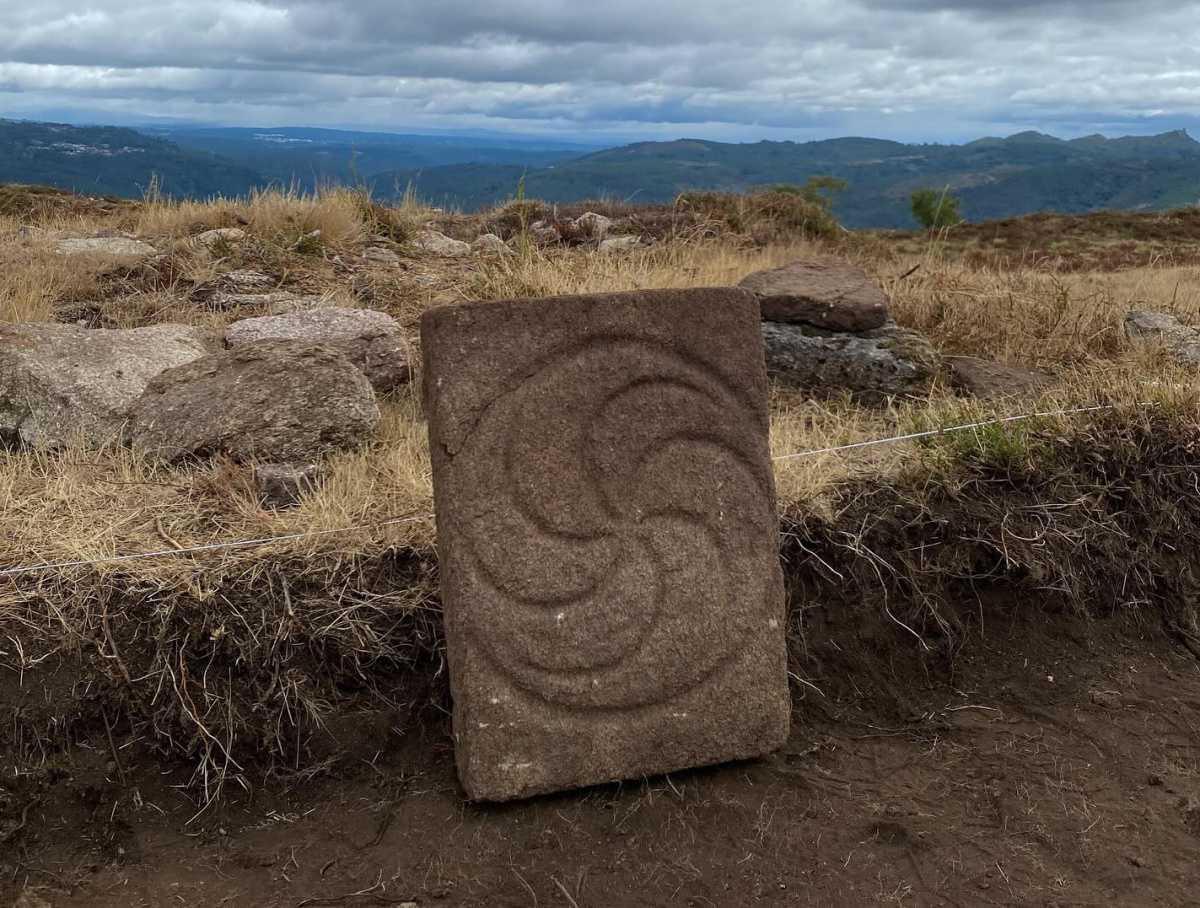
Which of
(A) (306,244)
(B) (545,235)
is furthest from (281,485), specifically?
(B) (545,235)

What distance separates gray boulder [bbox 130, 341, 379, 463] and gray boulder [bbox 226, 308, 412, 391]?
0.60 metres

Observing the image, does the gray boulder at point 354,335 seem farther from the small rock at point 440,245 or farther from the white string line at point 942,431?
the small rock at point 440,245

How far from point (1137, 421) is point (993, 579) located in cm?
104

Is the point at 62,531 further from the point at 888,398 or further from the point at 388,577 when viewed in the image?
the point at 888,398

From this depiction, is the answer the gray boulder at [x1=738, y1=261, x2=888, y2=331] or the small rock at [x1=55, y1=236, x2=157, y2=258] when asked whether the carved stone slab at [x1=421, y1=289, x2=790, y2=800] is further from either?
the small rock at [x1=55, y1=236, x2=157, y2=258]

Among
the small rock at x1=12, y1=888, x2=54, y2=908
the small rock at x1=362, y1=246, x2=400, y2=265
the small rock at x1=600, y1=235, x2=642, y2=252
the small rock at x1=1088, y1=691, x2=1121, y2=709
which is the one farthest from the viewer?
the small rock at x1=600, y1=235, x2=642, y2=252

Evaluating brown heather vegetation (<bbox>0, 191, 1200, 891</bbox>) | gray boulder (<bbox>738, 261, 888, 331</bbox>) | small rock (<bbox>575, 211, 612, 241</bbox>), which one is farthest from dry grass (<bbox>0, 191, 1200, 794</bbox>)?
small rock (<bbox>575, 211, 612, 241</bbox>)

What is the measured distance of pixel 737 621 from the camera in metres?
2.72

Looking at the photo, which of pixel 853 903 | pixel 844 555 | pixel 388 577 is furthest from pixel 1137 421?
pixel 388 577

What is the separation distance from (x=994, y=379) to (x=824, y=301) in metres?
0.86

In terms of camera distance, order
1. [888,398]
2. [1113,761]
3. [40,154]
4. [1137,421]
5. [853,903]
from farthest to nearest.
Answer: [40,154]
[888,398]
[1137,421]
[1113,761]
[853,903]

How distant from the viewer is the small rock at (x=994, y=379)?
4.55 meters

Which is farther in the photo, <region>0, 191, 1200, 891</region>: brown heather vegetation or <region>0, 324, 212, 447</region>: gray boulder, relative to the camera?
<region>0, 324, 212, 447</region>: gray boulder

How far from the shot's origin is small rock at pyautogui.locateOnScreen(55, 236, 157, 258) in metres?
6.33
